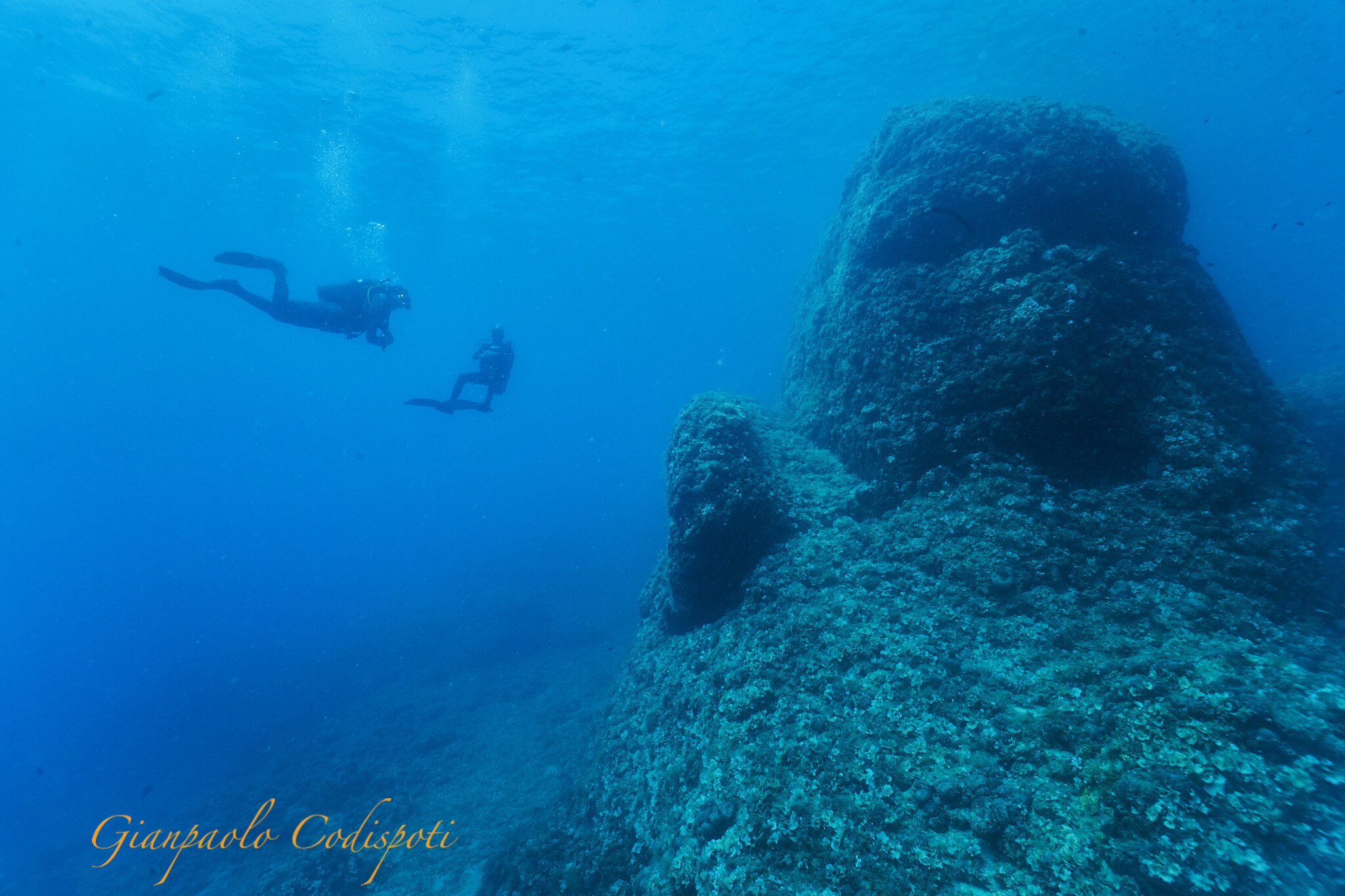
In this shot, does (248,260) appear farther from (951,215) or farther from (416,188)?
(416,188)

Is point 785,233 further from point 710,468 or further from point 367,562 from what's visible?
point 710,468

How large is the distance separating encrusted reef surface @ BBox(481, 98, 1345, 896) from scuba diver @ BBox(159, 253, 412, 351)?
966 cm

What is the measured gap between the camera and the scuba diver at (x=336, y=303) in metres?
11.7

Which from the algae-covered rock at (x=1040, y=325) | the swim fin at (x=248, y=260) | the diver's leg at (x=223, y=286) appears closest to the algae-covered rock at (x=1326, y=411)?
the algae-covered rock at (x=1040, y=325)

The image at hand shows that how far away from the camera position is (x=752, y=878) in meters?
3.28

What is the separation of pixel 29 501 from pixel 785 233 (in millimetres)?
140180

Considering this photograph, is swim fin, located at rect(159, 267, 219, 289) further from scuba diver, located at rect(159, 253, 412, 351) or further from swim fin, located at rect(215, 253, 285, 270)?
swim fin, located at rect(215, 253, 285, 270)

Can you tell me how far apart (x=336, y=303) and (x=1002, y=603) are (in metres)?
14.8

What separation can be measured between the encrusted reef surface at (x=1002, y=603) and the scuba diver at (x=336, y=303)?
9.66m

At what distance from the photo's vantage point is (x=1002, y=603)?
414 cm

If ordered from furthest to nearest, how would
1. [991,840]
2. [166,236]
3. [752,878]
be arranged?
[166,236] < [752,878] < [991,840]

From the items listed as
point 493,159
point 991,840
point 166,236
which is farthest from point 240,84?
point 991,840

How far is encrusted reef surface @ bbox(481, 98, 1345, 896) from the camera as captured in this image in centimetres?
277

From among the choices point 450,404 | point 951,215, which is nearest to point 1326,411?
point 951,215
